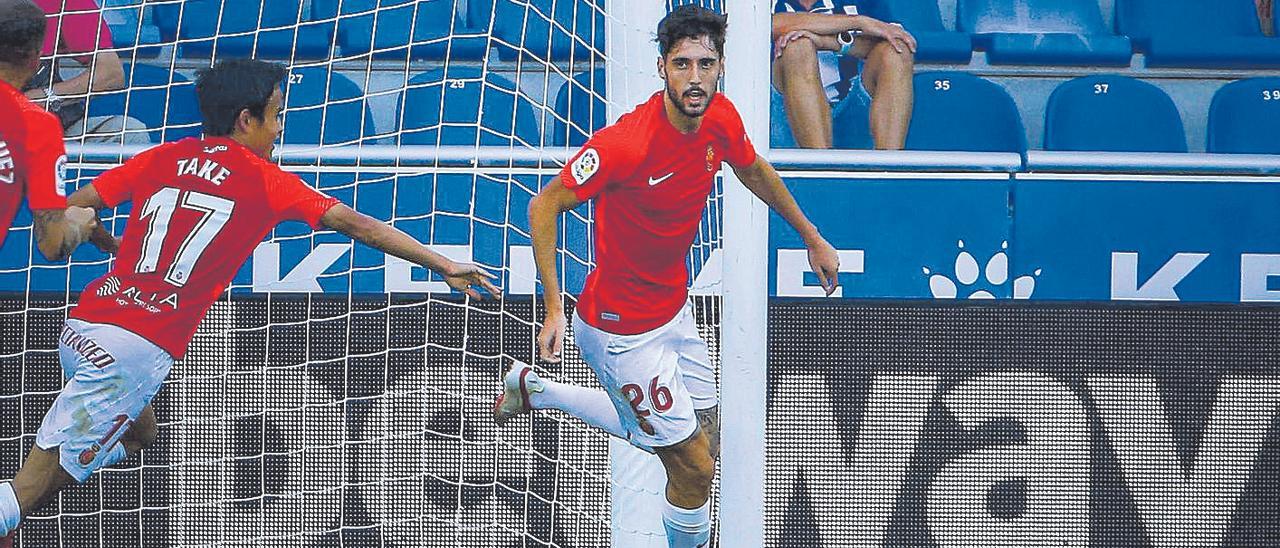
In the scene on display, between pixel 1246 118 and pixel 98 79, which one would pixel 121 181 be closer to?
pixel 98 79

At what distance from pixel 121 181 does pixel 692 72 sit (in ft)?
4.37

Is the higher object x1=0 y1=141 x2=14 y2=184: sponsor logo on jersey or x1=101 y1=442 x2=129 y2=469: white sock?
x1=0 y1=141 x2=14 y2=184: sponsor logo on jersey

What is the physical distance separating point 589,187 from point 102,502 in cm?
164

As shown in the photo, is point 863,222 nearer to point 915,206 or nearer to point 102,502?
point 915,206

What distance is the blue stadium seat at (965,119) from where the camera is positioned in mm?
4516

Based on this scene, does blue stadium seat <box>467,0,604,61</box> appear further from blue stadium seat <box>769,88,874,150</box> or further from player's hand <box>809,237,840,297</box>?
player's hand <box>809,237,840,297</box>

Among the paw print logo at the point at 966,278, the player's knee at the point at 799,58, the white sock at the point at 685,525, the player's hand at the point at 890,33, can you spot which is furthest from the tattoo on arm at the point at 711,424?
the player's hand at the point at 890,33

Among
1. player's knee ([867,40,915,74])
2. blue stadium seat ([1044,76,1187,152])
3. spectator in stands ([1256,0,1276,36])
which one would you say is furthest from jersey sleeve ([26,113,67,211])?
spectator in stands ([1256,0,1276,36])

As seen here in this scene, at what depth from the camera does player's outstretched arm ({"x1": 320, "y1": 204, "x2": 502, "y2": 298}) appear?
3166 mm

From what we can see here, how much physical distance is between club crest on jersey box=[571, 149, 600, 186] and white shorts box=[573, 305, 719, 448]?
47 cm

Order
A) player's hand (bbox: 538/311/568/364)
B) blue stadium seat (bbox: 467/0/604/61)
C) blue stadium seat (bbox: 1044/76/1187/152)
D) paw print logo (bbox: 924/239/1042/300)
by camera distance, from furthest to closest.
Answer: blue stadium seat (bbox: 1044/76/1187/152) < blue stadium seat (bbox: 467/0/604/61) < paw print logo (bbox: 924/239/1042/300) < player's hand (bbox: 538/311/568/364)

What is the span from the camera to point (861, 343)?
3.93m

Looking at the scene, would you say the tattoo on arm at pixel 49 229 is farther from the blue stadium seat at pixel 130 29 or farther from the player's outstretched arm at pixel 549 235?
the blue stadium seat at pixel 130 29

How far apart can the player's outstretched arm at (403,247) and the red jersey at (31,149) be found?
22.7 inches
